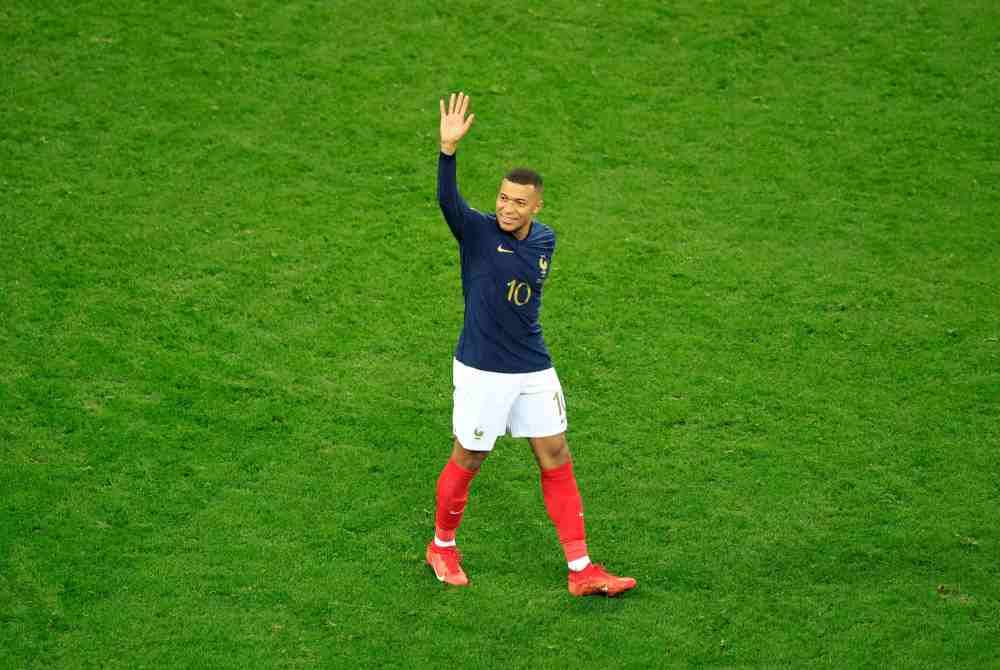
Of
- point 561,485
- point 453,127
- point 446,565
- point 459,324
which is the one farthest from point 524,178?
point 459,324

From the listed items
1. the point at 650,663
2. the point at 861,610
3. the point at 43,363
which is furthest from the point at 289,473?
the point at 861,610

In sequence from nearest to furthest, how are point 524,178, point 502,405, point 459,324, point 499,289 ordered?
point 524,178
point 499,289
point 502,405
point 459,324

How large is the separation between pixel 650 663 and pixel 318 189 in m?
5.03

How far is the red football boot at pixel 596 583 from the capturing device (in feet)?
21.4

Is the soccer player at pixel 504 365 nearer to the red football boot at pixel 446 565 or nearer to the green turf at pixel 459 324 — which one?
the red football boot at pixel 446 565

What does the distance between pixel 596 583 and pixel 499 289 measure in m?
1.57

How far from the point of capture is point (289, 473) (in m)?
7.31

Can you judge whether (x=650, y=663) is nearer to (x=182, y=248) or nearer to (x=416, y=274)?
(x=416, y=274)

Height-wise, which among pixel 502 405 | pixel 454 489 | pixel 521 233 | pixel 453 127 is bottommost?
pixel 454 489

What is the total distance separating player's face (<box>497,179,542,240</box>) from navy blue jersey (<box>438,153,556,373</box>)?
0.09 m

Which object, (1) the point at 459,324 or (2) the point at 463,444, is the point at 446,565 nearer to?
(2) the point at 463,444

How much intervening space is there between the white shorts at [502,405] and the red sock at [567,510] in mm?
231

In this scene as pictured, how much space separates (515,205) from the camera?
20.4 feet

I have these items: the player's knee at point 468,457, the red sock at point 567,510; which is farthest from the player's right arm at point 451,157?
the red sock at point 567,510
